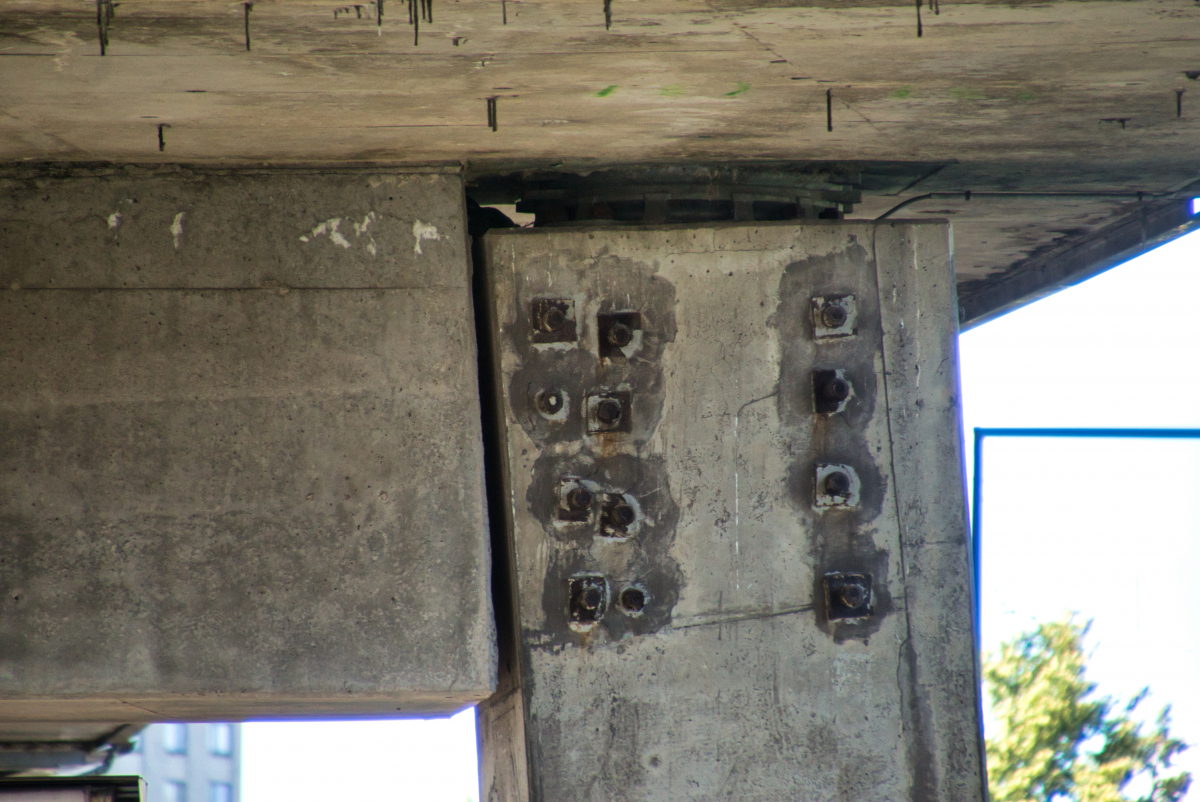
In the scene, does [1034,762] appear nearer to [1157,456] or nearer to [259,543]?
[1157,456]

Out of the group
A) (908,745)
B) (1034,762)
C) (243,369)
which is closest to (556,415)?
(243,369)

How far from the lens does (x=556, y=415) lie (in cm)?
444

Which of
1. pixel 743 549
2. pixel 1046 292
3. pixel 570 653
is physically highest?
pixel 1046 292

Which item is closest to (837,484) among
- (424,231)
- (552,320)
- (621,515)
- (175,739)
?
(621,515)

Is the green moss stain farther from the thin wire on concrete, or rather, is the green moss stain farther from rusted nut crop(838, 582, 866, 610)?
rusted nut crop(838, 582, 866, 610)

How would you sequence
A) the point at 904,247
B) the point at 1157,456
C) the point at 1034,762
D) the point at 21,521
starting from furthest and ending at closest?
the point at 1034,762
the point at 1157,456
the point at 904,247
the point at 21,521

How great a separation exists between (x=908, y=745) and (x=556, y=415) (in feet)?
6.25

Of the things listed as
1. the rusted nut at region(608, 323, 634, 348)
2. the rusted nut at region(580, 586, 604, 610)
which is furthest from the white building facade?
the rusted nut at region(608, 323, 634, 348)

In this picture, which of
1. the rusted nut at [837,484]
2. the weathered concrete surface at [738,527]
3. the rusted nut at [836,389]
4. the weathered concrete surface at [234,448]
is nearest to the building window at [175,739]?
the weathered concrete surface at [234,448]

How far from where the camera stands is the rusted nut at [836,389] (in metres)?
4.47

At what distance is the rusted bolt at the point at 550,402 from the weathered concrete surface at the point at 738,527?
0.02 metres

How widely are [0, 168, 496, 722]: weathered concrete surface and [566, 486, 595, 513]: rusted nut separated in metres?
0.38

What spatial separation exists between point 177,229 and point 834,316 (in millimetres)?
2613

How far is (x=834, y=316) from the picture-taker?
14.9 ft
